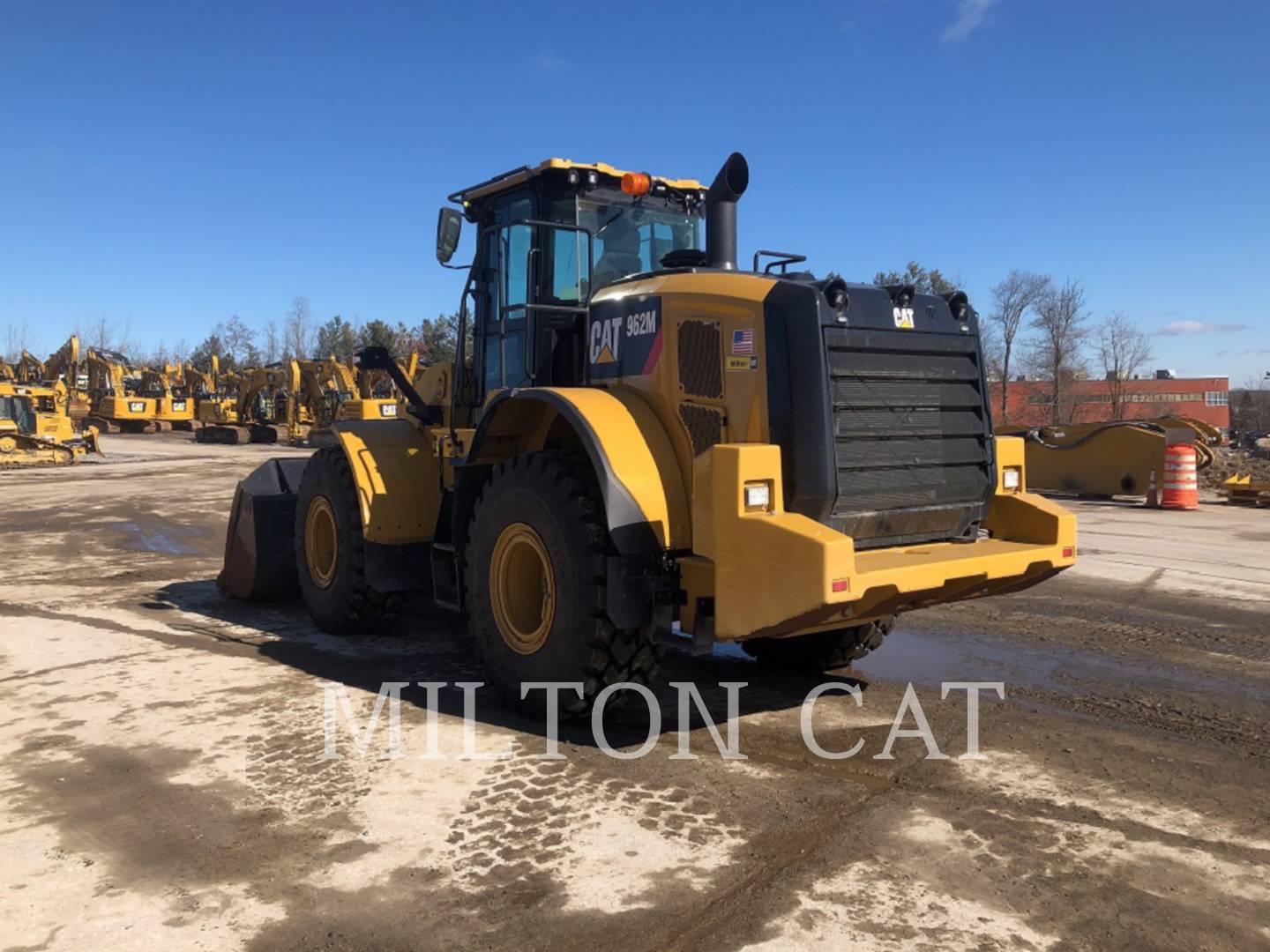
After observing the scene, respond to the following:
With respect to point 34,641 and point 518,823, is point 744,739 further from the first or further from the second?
point 34,641

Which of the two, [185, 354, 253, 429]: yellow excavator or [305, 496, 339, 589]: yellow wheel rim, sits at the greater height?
[185, 354, 253, 429]: yellow excavator

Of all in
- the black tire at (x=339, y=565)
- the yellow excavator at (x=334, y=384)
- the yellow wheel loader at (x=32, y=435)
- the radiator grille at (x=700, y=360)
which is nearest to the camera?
the radiator grille at (x=700, y=360)

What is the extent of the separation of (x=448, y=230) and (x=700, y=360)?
88.0 inches

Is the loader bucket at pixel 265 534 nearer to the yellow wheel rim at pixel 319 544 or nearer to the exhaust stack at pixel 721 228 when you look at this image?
the yellow wheel rim at pixel 319 544

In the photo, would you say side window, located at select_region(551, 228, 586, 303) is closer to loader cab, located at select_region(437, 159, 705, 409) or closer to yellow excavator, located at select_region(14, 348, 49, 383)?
loader cab, located at select_region(437, 159, 705, 409)

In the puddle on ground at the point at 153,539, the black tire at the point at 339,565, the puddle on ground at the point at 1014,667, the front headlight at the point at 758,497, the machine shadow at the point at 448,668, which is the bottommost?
the puddle on ground at the point at 1014,667

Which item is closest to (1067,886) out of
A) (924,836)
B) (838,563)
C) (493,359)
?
(924,836)

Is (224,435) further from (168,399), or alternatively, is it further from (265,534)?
(265,534)

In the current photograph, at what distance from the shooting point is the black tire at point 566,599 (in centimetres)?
473

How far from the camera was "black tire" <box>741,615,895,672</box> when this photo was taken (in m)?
5.94

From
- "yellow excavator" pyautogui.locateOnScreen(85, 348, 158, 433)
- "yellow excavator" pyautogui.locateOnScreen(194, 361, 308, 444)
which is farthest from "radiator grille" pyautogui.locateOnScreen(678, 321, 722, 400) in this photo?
"yellow excavator" pyautogui.locateOnScreen(85, 348, 158, 433)

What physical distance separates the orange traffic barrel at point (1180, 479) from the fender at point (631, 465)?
13686 mm

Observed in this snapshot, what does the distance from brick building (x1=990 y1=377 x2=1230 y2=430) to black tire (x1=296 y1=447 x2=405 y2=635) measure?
36.0m

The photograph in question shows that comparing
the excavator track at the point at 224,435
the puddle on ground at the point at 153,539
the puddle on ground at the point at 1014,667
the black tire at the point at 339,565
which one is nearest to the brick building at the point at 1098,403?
the excavator track at the point at 224,435
